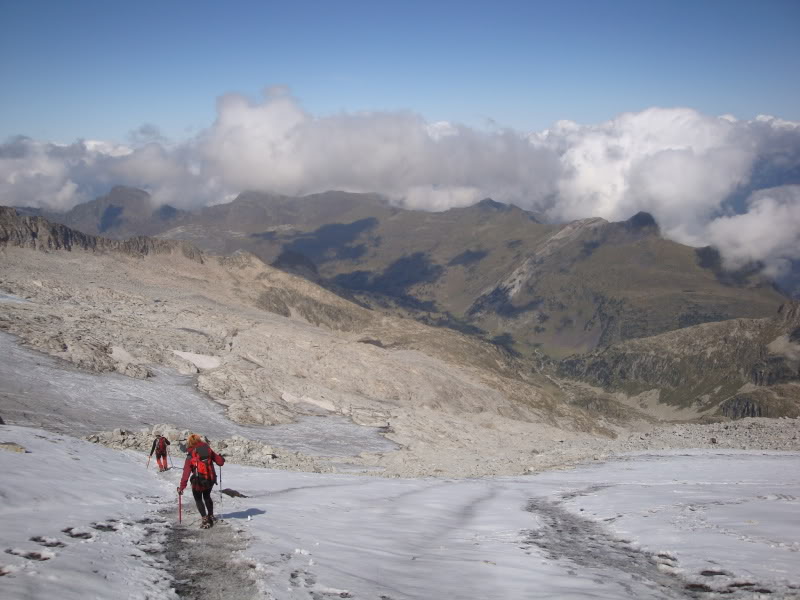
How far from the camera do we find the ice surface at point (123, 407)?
118ft

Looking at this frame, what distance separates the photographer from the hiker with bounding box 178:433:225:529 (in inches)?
594

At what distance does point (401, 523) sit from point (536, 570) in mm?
5945

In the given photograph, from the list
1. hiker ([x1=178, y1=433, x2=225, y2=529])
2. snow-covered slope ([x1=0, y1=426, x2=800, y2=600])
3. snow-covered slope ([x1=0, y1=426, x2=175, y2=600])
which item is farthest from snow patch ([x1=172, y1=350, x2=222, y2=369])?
hiker ([x1=178, y1=433, x2=225, y2=529])

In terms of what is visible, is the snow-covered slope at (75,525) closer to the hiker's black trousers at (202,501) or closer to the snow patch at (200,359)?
the hiker's black trousers at (202,501)

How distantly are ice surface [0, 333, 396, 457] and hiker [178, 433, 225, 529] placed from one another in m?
19.8

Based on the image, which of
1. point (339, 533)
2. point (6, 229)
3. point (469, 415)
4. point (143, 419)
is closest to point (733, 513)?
point (339, 533)

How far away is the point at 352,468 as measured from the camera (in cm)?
4038

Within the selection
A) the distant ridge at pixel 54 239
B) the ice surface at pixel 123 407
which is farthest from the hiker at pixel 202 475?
the distant ridge at pixel 54 239

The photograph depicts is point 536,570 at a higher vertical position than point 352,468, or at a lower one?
higher

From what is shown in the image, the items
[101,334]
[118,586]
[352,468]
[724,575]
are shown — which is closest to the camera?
[118,586]

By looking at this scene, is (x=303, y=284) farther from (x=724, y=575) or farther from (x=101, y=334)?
(x=724, y=575)

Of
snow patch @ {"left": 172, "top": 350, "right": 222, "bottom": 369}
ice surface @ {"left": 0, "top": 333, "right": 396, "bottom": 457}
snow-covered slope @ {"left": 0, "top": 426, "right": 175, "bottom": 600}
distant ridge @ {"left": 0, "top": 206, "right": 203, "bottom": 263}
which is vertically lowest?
ice surface @ {"left": 0, "top": 333, "right": 396, "bottom": 457}

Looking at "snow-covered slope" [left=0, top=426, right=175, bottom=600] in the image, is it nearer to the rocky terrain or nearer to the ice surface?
the rocky terrain

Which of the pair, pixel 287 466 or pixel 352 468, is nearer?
pixel 287 466
